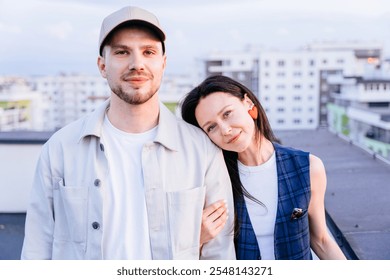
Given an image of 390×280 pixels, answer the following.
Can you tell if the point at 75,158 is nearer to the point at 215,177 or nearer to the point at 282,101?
the point at 215,177

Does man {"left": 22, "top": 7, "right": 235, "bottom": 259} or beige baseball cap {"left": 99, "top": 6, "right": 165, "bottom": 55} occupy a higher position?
beige baseball cap {"left": 99, "top": 6, "right": 165, "bottom": 55}

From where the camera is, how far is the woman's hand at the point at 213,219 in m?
0.99

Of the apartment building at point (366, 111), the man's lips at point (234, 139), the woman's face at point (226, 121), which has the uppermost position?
the woman's face at point (226, 121)

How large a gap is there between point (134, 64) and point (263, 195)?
1.17ft

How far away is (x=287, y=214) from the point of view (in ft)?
3.41

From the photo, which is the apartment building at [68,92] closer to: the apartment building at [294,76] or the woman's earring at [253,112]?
the apartment building at [294,76]

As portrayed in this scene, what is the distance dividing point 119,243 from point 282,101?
2424cm

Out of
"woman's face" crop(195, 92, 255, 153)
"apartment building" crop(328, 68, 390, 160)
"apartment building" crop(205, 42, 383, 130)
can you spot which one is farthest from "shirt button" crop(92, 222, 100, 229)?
"apartment building" crop(205, 42, 383, 130)

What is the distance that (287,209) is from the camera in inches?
40.9

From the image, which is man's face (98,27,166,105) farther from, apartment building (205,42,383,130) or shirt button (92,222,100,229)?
apartment building (205,42,383,130)

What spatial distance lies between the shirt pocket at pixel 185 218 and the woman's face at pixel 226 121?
10 cm

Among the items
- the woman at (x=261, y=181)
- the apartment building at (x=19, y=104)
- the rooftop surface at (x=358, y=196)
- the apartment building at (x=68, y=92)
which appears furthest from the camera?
the apartment building at (x=68, y=92)

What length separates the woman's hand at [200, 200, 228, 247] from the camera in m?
0.99

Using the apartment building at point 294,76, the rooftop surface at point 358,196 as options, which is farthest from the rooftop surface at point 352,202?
the apartment building at point 294,76
